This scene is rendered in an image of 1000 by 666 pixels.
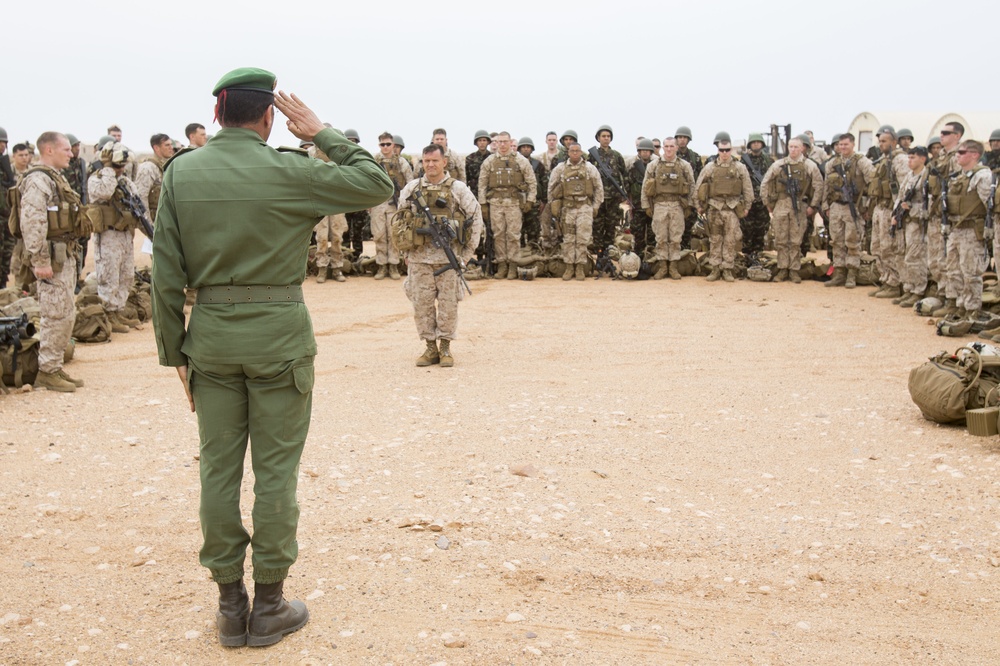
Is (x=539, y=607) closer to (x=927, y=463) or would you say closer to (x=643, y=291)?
(x=927, y=463)

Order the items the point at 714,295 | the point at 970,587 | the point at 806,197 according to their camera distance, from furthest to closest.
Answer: the point at 806,197, the point at 714,295, the point at 970,587

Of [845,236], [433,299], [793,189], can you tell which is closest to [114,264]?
[433,299]

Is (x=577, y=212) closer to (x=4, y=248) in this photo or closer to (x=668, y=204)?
(x=668, y=204)

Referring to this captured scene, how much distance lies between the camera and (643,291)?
13.0 metres

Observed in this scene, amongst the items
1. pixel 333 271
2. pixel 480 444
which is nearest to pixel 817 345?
pixel 480 444

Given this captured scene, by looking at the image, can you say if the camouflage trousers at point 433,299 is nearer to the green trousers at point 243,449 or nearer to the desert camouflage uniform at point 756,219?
the green trousers at point 243,449

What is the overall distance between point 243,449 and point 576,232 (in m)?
11.3

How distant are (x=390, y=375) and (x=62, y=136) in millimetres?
3254

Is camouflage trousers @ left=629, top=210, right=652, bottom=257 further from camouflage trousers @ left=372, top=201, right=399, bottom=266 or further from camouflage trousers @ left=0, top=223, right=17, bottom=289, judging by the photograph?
camouflage trousers @ left=0, top=223, right=17, bottom=289

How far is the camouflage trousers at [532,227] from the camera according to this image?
1552cm

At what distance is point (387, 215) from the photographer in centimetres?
1412

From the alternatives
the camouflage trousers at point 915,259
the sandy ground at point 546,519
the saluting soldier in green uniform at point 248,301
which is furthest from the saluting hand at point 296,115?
the camouflage trousers at point 915,259

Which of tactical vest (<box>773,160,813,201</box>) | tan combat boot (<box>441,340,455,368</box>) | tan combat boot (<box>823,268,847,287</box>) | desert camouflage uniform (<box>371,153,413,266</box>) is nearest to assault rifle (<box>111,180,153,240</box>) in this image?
tan combat boot (<box>441,340,455,368</box>)

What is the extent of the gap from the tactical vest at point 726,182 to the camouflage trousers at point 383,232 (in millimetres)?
4979
